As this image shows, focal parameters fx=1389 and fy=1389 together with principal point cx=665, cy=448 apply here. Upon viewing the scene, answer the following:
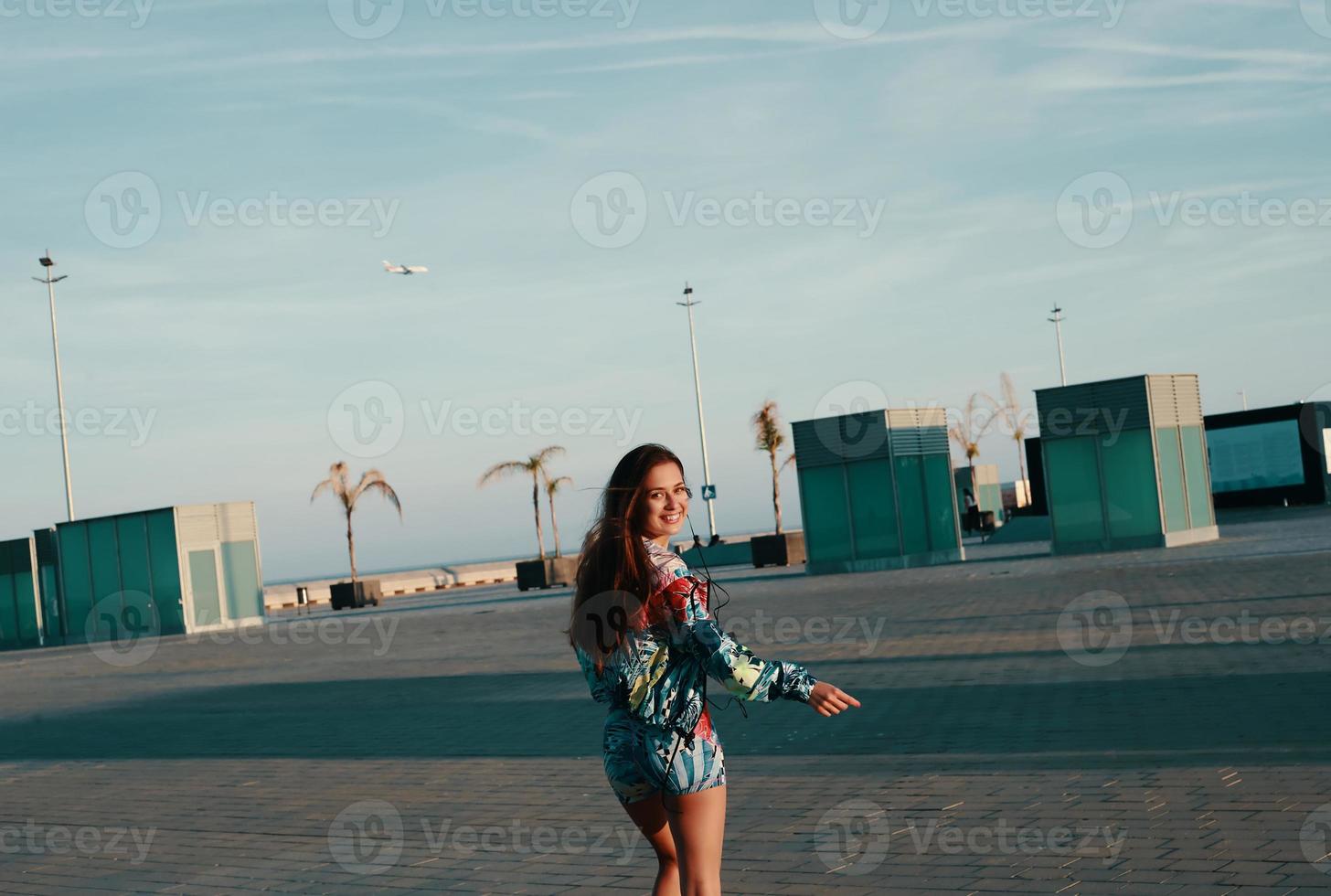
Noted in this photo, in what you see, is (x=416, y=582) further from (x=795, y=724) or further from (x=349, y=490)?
(x=795, y=724)

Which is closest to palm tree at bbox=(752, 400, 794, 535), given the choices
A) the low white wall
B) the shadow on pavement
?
the low white wall

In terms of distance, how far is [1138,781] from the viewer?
23.9ft

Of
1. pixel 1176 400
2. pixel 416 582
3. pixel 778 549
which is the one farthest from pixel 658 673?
pixel 416 582

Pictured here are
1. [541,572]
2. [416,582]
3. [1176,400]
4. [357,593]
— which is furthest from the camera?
[416,582]

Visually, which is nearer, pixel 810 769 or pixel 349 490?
pixel 810 769

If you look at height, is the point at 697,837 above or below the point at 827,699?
below

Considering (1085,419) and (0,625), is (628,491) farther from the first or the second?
(0,625)

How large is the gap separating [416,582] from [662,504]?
2081 inches

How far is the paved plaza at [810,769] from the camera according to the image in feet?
20.3

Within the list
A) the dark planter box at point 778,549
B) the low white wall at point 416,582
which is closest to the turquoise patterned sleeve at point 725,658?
the dark planter box at point 778,549

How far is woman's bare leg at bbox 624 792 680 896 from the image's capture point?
4.05m

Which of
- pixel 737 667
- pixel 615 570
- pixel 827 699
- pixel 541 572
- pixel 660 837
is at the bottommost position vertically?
pixel 541 572

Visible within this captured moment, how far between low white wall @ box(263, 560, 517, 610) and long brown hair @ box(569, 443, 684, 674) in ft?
160

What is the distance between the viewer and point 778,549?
139 feet
